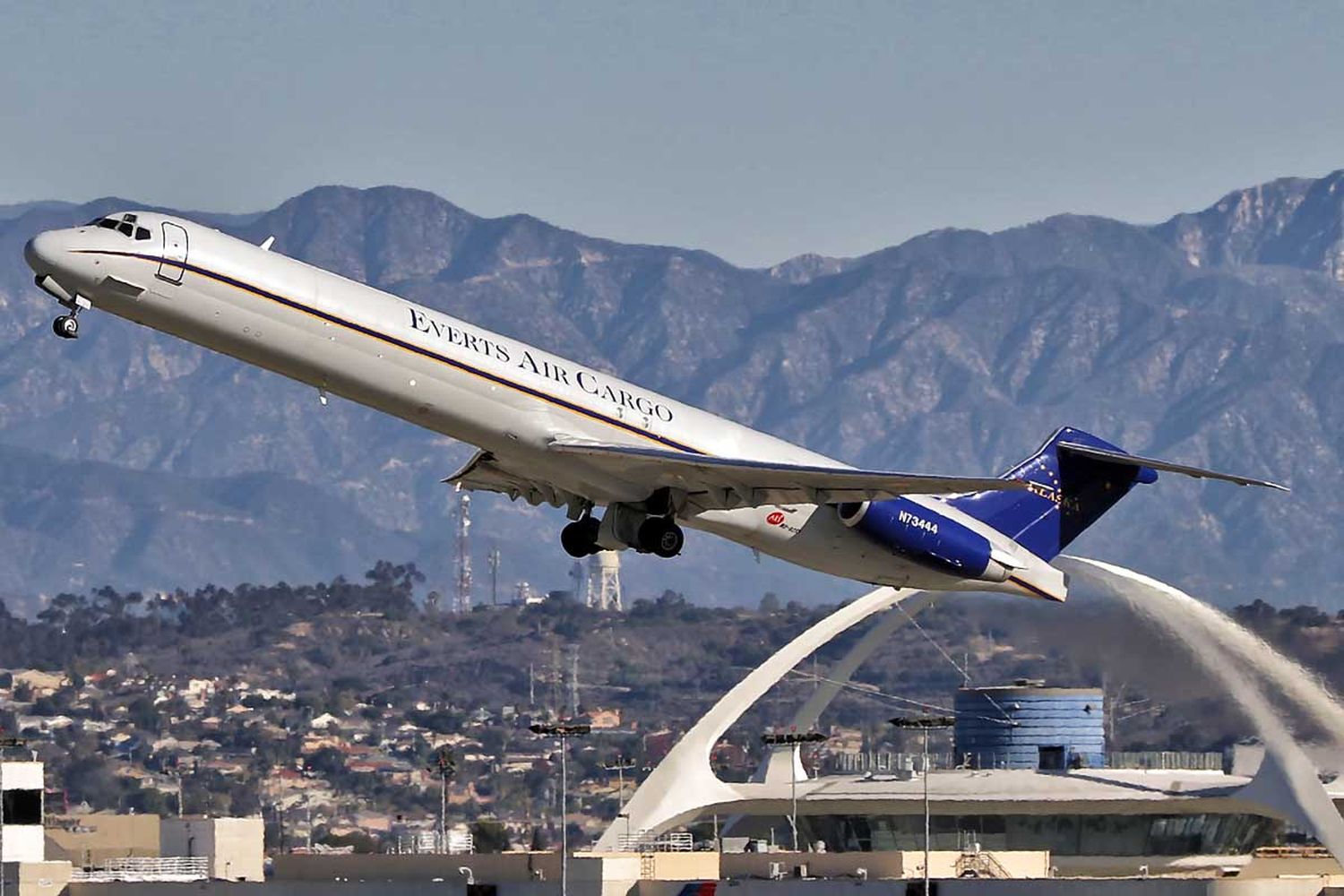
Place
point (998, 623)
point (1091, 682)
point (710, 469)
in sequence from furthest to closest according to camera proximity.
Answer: point (1091, 682) < point (998, 623) < point (710, 469)

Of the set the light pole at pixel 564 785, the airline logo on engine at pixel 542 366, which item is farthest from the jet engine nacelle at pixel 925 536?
the light pole at pixel 564 785

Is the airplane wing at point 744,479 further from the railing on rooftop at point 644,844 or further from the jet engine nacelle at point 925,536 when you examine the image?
the railing on rooftop at point 644,844

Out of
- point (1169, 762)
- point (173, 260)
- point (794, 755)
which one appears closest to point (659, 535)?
point (173, 260)

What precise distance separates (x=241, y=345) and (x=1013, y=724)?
5690 cm

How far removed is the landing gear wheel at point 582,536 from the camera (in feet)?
169

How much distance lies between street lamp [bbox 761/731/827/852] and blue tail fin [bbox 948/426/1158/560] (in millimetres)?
30154

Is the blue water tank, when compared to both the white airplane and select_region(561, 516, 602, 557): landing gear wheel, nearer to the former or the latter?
the white airplane

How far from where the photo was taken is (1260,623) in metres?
78.1

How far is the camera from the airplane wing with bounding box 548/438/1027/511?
47.5 m

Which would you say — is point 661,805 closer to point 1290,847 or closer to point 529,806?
point 1290,847

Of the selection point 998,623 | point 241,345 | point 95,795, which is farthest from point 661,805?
point 95,795

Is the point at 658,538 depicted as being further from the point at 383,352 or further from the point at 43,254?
the point at 43,254

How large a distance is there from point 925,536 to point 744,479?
19.0 ft

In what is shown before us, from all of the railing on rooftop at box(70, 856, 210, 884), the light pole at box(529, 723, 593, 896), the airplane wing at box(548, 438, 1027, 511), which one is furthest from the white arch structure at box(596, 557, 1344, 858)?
the airplane wing at box(548, 438, 1027, 511)
